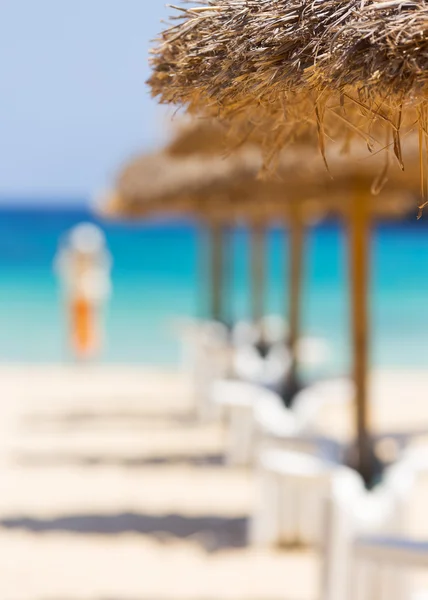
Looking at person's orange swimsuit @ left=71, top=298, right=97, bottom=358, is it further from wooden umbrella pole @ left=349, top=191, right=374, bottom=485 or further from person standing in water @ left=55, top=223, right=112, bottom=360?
wooden umbrella pole @ left=349, top=191, right=374, bottom=485

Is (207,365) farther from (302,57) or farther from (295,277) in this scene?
(302,57)

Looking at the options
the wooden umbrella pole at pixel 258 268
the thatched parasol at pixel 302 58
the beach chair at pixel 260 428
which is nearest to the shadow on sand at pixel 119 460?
the beach chair at pixel 260 428

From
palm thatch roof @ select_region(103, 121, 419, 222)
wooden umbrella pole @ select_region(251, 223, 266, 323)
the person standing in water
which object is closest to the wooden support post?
palm thatch roof @ select_region(103, 121, 419, 222)

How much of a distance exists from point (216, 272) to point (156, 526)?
5450 mm

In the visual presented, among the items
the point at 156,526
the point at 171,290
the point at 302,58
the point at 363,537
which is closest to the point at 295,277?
the point at 156,526

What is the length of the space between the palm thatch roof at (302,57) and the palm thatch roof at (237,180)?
0.33 meters

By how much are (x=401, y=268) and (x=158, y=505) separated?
29.2 metres

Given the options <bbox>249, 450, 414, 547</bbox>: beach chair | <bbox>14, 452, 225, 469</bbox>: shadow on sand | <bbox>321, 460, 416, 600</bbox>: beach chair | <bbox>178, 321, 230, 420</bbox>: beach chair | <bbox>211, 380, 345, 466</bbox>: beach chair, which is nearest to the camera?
<bbox>321, 460, 416, 600</bbox>: beach chair

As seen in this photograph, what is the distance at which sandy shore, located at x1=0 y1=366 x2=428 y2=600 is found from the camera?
3.80 metres

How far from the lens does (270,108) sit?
230 cm

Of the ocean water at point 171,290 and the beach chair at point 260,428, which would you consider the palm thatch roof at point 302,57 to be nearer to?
the beach chair at point 260,428

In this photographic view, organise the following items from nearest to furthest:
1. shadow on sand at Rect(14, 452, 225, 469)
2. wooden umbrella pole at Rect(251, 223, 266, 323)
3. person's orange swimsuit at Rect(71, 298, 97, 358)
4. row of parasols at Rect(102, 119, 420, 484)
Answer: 1. row of parasols at Rect(102, 119, 420, 484)
2. shadow on sand at Rect(14, 452, 225, 469)
3. wooden umbrella pole at Rect(251, 223, 266, 323)
4. person's orange swimsuit at Rect(71, 298, 97, 358)

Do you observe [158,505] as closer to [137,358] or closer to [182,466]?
[182,466]

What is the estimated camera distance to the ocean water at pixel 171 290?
14.3 m
